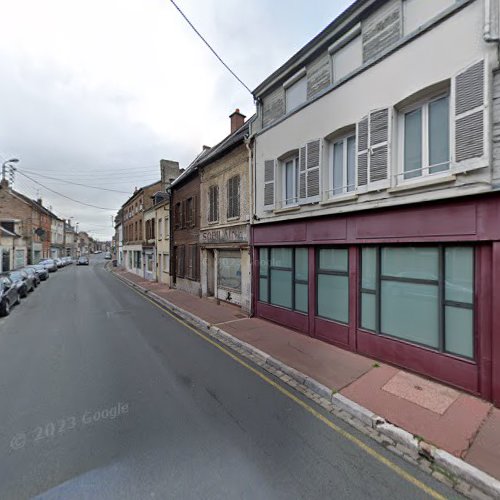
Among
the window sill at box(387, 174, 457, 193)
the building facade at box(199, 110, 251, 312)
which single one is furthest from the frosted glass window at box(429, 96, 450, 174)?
the building facade at box(199, 110, 251, 312)

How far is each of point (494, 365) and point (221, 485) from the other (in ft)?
13.9

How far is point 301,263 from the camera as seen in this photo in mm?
8000

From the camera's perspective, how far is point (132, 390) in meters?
4.75

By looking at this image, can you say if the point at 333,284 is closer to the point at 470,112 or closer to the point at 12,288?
the point at 470,112

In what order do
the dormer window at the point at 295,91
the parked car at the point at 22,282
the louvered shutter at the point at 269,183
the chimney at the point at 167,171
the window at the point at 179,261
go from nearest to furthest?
the dormer window at the point at 295,91 → the louvered shutter at the point at 269,183 → the parked car at the point at 22,282 → the window at the point at 179,261 → the chimney at the point at 167,171

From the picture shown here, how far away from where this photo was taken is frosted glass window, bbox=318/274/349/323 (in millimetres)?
6609

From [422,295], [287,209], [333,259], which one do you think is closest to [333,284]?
[333,259]

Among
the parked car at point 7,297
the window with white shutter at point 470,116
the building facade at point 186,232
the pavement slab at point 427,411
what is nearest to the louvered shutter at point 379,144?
Result: the window with white shutter at point 470,116

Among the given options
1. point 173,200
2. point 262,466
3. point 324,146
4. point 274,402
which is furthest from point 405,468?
point 173,200

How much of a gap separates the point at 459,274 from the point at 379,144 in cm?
293

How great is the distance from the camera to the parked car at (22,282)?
14.4 meters

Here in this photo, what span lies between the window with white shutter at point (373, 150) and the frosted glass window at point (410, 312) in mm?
2107

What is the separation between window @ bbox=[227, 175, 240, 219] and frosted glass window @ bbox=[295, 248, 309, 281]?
3691 millimetres

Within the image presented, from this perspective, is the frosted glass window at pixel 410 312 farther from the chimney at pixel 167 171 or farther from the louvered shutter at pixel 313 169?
the chimney at pixel 167 171
